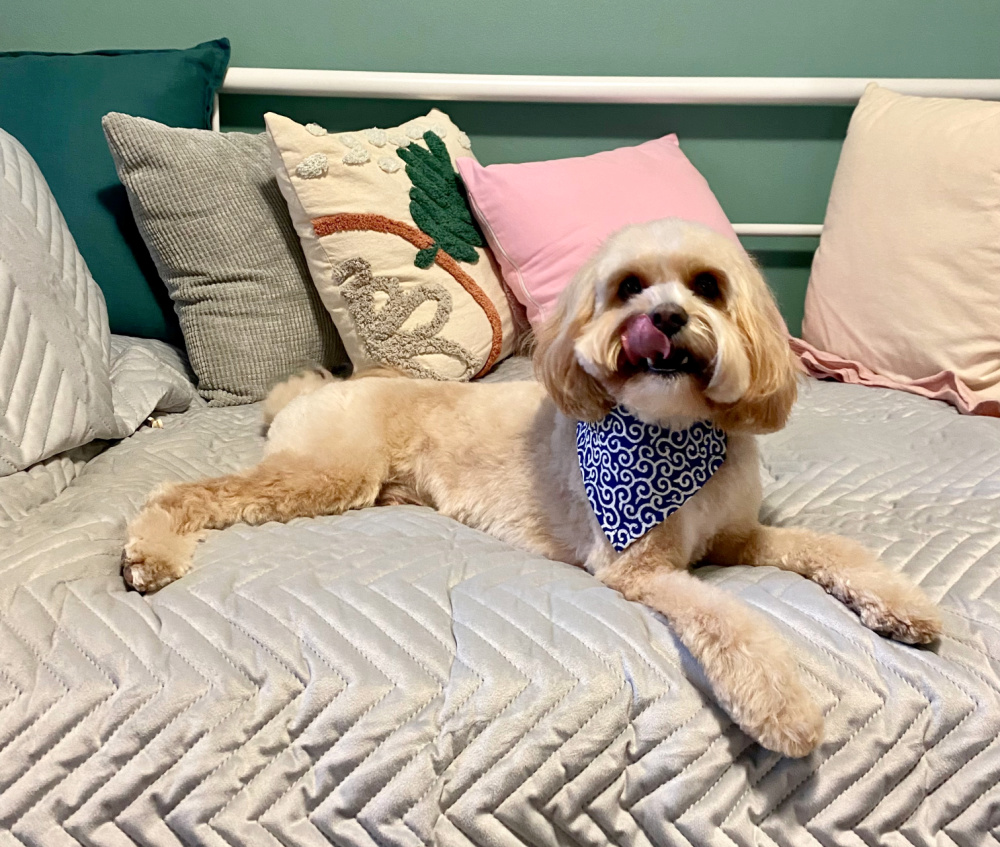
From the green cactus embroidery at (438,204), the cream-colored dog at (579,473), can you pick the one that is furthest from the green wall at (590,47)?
the cream-colored dog at (579,473)

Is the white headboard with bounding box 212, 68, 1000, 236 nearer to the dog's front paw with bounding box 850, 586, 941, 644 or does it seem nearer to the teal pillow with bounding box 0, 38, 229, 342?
the teal pillow with bounding box 0, 38, 229, 342

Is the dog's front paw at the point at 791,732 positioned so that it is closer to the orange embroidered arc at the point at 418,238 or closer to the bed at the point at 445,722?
the bed at the point at 445,722

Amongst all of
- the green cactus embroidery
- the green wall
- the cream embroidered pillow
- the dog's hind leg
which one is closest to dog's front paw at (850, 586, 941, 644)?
the dog's hind leg

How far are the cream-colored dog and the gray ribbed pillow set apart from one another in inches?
15.8

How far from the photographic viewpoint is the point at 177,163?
68.5 inches

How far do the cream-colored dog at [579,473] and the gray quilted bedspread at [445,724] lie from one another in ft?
0.18

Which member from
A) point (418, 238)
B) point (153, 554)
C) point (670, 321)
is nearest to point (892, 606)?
point (670, 321)

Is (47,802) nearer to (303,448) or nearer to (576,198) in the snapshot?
(303,448)

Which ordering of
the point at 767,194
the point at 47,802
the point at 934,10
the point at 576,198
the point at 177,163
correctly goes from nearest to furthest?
1. the point at 47,802
2. the point at 177,163
3. the point at 576,198
4. the point at 934,10
5. the point at 767,194

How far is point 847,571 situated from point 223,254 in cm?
148

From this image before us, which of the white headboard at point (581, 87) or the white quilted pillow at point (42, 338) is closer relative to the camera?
the white quilted pillow at point (42, 338)

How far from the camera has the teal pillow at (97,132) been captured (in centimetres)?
190

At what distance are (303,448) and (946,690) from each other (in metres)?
1.02

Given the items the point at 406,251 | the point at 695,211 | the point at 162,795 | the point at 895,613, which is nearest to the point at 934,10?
the point at 695,211
